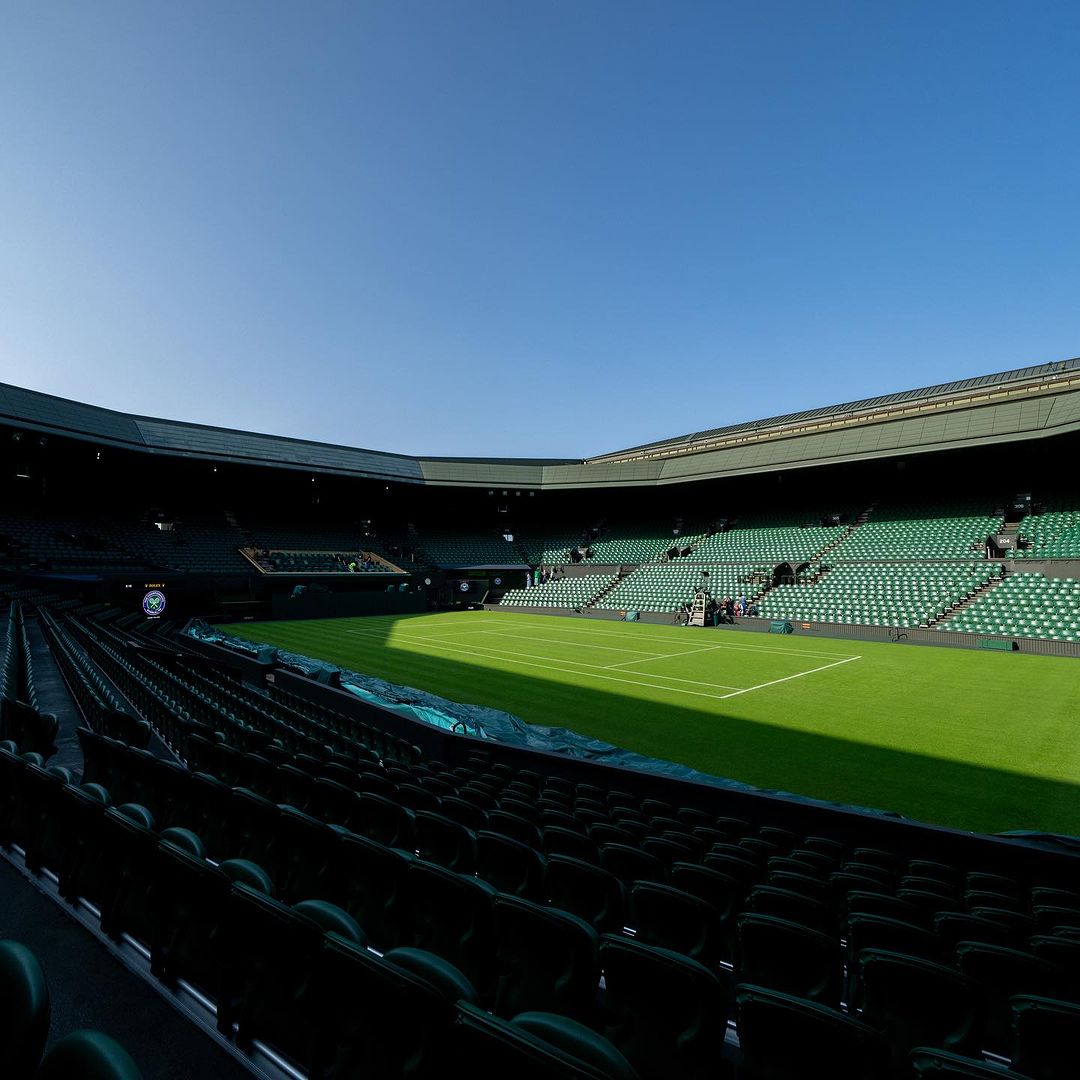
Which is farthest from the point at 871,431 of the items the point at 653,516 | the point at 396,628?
the point at 396,628

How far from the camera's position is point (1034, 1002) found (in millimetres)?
2336

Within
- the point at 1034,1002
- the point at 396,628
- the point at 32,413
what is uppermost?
the point at 32,413

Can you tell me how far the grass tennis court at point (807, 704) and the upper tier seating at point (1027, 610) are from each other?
2255 millimetres

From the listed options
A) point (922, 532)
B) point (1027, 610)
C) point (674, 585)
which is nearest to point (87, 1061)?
point (1027, 610)

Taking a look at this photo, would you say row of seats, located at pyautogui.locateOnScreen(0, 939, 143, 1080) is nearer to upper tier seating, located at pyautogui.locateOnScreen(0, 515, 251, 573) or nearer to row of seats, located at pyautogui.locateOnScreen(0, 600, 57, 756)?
row of seats, located at pyautogui.locateOnScreen(0, 600, 57, 756)

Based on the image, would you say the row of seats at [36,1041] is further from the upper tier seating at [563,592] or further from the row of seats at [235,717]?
the upper tier seating at [563,592]

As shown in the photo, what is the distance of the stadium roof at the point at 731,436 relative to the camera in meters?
29.7

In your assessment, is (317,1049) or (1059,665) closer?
(317,1049)

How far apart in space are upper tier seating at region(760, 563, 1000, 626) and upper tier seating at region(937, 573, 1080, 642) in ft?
3.89

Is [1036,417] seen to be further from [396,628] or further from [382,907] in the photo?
[382,907]

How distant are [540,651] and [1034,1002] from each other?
880 inches

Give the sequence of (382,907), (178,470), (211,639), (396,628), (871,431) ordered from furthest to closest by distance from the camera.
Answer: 1. (178,470)
2. (871,431)
3. (396,628)
4. (211,639)
5. (382,907)

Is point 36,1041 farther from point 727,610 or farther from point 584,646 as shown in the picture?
point 727,610

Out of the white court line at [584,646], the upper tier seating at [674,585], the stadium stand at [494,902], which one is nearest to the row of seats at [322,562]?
the white court line at [584,646]
